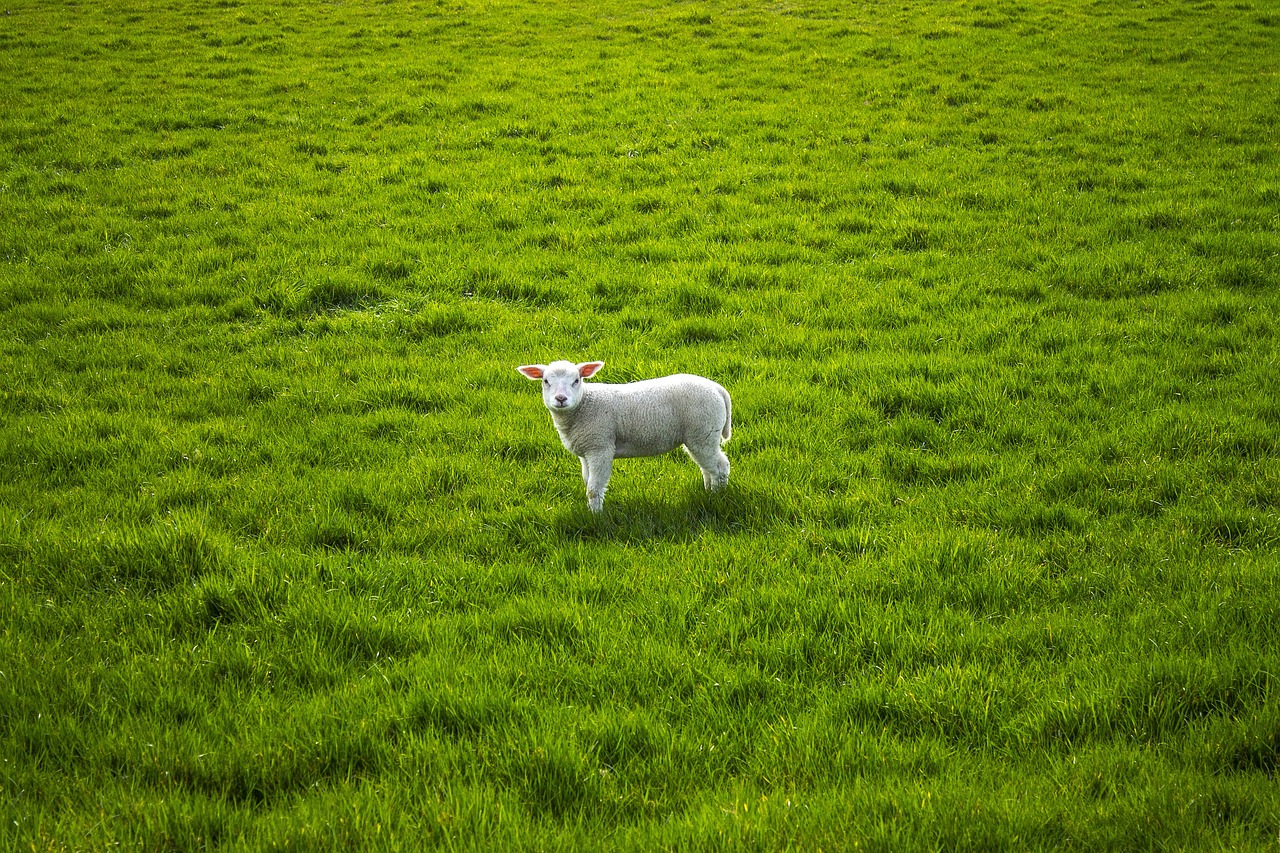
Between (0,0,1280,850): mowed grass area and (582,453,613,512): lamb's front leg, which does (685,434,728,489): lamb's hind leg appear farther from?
(582,453,613,512): lamb's front leg

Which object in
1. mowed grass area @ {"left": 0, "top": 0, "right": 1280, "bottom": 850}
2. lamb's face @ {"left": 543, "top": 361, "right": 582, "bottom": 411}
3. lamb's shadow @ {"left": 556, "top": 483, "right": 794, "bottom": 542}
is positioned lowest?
lamb's shadow @ {"left": 556, "top": 483, "right": 794, "bottom": 542}

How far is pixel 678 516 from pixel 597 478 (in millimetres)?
619

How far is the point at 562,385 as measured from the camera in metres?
5.98

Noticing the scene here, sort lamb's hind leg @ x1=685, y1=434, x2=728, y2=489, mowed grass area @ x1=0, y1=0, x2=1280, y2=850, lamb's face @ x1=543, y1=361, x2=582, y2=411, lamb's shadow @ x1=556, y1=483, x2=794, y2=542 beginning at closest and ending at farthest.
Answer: mowed grass area @ x1=0, y1=0, x2=1280, y2=850 → lamb's face @ x1=543, y1=361, x2=582, y2=411 → lamb's shadow @ x1=556, y1=483, x2=794, y2=542 → lamb's hind leg @ x1=685, y1=434, x2=728, y2=489

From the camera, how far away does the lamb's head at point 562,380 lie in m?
5.93

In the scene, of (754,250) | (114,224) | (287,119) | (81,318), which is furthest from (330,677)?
(287,119)

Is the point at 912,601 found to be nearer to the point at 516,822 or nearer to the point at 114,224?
the point at 516,822

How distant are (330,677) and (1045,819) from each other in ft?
10.8

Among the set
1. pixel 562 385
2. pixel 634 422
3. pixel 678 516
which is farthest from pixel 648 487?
pixel 562 385

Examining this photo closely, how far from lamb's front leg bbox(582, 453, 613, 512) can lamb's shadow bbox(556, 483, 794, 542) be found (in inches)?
3.3

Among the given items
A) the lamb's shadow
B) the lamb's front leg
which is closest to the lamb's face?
the lamb's front leg

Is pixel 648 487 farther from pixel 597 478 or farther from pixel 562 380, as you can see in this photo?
pixel 562 380

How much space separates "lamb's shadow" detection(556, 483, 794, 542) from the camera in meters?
6.12

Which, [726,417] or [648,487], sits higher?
[726,417]
